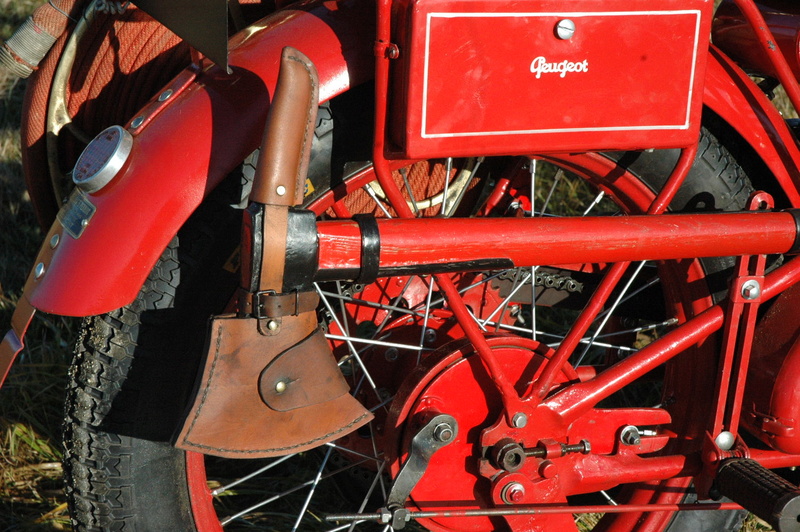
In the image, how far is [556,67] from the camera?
1.39m

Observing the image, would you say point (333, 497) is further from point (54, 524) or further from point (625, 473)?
point (625, 473)

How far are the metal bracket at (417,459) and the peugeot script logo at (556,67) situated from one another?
2.10 ft

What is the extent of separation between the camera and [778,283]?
1687 millimetres

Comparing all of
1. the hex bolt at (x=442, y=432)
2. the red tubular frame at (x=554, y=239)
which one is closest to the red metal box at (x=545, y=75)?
the red tubular frame at (x=554, y=239)

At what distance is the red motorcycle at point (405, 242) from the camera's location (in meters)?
1.34

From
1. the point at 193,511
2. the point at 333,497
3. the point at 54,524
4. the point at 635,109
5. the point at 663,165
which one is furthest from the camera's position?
the point at 333,497

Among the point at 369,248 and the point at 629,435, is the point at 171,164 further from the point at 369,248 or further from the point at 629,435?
the point at 629,435

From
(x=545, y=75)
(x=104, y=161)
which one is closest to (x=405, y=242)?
(x=545, y=75)

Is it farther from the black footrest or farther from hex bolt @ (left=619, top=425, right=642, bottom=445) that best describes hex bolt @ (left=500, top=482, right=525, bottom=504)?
the black footrest

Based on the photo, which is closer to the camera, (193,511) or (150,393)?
(150,393)

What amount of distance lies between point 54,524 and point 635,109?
1631mm

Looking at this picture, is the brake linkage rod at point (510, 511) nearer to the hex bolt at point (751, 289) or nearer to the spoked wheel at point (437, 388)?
the spoked wheel at point (437, 388)

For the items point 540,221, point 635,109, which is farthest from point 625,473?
point 635,109

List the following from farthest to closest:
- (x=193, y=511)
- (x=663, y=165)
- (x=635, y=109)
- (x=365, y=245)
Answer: (x=663, y=165) → (x=193, y=511) → (x=635, y=109) → (x=365, y=245)
